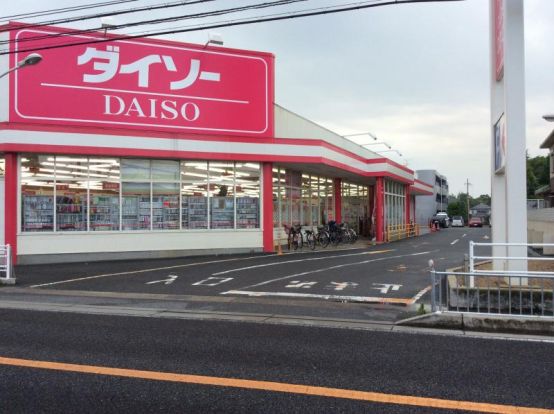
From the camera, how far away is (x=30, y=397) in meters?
4.34

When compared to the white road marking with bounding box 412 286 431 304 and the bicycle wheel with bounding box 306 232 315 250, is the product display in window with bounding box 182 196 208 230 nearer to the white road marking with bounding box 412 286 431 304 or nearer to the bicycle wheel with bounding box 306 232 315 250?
the bicycle wheel with bounding box 306 232 315 250

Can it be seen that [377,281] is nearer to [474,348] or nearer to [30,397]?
[474,348]

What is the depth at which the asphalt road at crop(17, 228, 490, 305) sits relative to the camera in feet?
33.6

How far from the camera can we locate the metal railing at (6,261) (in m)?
11.7

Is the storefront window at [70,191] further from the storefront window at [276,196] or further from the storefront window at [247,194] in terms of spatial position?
the storefront window at [276,196]

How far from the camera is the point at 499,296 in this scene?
7465 mm

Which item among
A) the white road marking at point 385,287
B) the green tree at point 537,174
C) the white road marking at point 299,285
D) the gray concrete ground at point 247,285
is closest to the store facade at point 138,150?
the gray concrete ground at point 247,285

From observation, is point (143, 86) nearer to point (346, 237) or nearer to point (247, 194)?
point (247, 194)

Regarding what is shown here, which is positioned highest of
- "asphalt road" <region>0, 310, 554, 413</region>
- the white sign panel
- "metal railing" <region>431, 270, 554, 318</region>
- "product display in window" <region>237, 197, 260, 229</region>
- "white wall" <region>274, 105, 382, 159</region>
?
"white wall" <region>274, 105, 382, 159</region>

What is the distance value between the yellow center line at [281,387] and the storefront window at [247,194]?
13723mm

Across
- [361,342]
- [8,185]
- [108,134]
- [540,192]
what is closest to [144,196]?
[108,134]

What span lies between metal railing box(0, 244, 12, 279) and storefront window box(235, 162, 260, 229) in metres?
8.69

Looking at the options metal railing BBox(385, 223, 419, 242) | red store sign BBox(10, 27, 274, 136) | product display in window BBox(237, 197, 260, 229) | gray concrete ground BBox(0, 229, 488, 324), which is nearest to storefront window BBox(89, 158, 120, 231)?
red store sign BBox(10, 27, 274, 136)

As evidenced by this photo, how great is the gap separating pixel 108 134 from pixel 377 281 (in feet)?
35.7
